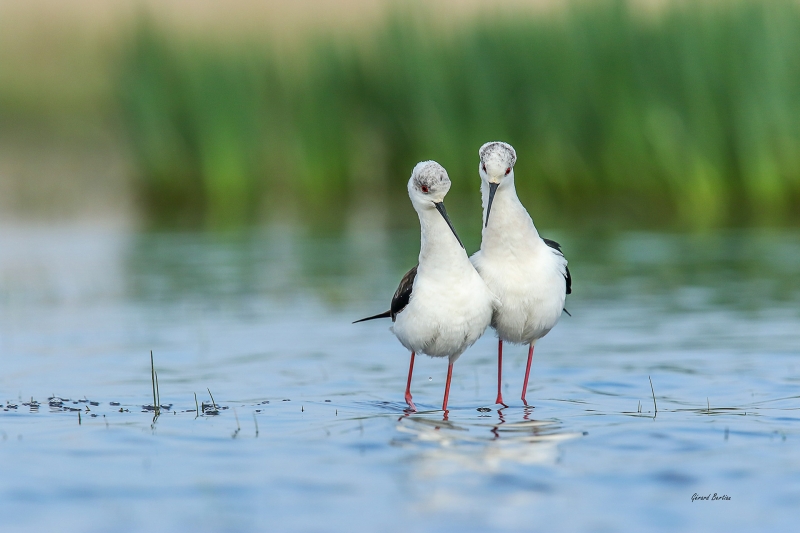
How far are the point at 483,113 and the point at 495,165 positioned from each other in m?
13.2

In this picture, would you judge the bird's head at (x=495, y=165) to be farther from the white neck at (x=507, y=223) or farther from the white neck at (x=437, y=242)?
the white neck at (x=437, y=242)

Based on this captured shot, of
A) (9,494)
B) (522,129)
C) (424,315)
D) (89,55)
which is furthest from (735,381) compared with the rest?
(89,55)

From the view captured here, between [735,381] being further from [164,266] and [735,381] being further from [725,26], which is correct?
[725,26]

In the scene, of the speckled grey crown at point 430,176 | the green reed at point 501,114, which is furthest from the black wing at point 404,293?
the green reed at point 501,114

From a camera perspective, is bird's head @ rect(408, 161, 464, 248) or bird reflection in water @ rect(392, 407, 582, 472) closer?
bird reflection in water @ rect(392, 407, 582, 472)

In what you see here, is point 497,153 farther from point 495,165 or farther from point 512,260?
point 512,260

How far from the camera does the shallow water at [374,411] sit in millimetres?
4852

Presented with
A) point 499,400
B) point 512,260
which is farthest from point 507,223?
point 499,400

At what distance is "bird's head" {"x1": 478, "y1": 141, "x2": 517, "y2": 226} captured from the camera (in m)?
7.05

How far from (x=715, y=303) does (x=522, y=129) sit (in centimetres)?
924

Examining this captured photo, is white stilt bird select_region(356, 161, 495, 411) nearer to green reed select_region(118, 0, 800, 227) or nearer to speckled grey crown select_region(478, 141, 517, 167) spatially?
speckled grey crown select_region(478, 141, 517, 167)

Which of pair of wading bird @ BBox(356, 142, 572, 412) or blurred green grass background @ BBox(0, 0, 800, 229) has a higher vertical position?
blurred green grass background @ BBox(0, 0, 800, 229)

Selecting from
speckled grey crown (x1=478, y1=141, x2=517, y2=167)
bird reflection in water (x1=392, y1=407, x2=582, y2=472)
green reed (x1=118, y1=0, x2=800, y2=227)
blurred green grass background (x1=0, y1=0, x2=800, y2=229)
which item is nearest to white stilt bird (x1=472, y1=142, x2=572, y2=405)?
speckled grey crown (x1=478, y1=141, x2=517, y2=167)

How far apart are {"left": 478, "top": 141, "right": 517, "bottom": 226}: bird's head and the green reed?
38.5 feet
